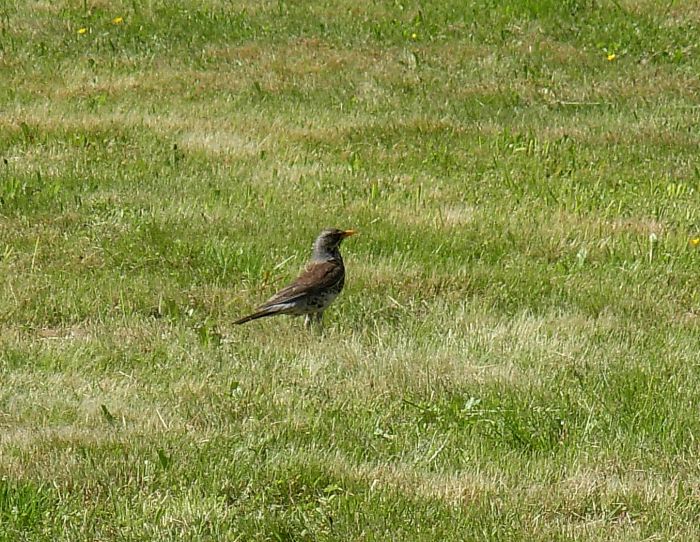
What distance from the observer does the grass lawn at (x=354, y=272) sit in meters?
5.89

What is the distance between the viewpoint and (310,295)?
7.90m

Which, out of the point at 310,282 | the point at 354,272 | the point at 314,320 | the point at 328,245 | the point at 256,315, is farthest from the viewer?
the point at 354,272

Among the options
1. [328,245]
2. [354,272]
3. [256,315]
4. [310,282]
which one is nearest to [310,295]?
[310,282]

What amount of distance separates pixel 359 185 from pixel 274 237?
1.56m

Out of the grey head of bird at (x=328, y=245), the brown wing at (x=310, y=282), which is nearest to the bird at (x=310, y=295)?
the brown wing at (x=310, y=282)

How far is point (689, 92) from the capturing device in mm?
14102

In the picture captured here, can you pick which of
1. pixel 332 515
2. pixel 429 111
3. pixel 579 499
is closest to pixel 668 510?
pixel 579 499

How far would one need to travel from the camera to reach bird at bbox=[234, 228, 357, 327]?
789 centimetres

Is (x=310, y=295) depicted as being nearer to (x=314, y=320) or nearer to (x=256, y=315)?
(x=314, y=320)

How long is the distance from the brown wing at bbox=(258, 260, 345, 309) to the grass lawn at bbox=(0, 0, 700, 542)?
219mm

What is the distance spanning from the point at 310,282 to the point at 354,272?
1.05m

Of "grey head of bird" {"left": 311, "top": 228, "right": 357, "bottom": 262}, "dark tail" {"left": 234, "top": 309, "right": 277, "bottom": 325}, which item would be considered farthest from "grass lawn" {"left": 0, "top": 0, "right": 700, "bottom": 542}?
"grey head of bird" {"left": 311, "top": 228, "right": 357, "bottom": 262}

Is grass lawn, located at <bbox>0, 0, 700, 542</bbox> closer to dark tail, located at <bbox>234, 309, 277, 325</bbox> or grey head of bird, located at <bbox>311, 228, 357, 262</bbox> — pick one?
dark tail, located at <bbox>234, 309, 277, 325</bbox>

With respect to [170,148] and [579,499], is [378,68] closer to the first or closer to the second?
[170,148]
